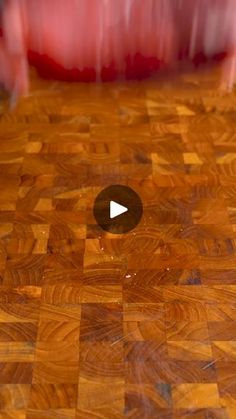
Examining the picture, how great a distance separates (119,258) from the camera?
0.69 meters

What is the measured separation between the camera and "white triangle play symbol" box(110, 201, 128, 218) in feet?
2.41

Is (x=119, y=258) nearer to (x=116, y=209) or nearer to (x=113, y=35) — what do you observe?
(x=116, y=209)

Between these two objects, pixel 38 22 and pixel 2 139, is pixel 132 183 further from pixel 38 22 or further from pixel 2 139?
pixel 38 22

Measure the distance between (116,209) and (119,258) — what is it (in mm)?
79

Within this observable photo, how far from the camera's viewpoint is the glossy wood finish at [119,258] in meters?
0.56

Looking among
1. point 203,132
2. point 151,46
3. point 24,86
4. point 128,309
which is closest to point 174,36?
point 151,46

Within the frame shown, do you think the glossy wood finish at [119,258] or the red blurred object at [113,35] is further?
the glossy wood finish at [119,258]

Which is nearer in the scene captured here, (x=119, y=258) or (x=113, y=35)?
(x=113, y=35)

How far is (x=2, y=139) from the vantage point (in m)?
0.83
